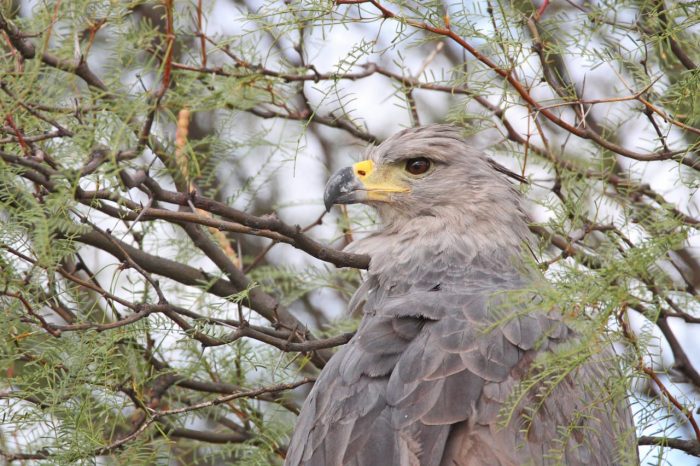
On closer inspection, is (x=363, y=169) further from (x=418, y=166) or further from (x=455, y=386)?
(x=455, y=386)

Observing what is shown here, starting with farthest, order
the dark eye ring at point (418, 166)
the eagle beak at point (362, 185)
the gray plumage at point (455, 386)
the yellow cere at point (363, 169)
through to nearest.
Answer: the dark eye ring at point (418, 166)
the yellow cere at point (363, 169)
the eagle beak at point (362, 185)
the gray plumage at point (455, 386)

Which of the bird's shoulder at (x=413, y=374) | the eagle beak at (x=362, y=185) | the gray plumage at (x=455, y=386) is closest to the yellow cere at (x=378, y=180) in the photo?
the eagle beak at (x=362, y=185)

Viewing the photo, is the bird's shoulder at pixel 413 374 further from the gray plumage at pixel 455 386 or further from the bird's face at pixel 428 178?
the bird's face at pixel 428 178

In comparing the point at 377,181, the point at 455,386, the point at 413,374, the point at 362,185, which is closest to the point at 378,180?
the point at 377,181

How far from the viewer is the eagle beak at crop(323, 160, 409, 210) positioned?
198 inches

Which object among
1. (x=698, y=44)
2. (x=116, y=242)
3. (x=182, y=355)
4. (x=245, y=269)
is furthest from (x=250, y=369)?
(x=698, y=44)

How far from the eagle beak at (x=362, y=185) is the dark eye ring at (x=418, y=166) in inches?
3.3

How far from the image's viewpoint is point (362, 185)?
5129mm

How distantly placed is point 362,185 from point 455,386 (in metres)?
1.58

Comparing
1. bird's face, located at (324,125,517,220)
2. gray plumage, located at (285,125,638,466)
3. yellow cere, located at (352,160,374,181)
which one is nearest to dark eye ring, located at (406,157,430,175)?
bird's face, located at (324,125,517,220)

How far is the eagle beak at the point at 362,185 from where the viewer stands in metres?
5.03

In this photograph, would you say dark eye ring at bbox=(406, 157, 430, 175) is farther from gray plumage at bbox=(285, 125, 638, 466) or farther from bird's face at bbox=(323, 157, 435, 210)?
gray plumage at bbox=(285, 125, 638, 466)

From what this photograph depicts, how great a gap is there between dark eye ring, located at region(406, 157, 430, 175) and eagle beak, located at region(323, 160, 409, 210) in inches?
3.3

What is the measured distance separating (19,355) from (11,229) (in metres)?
0.60
